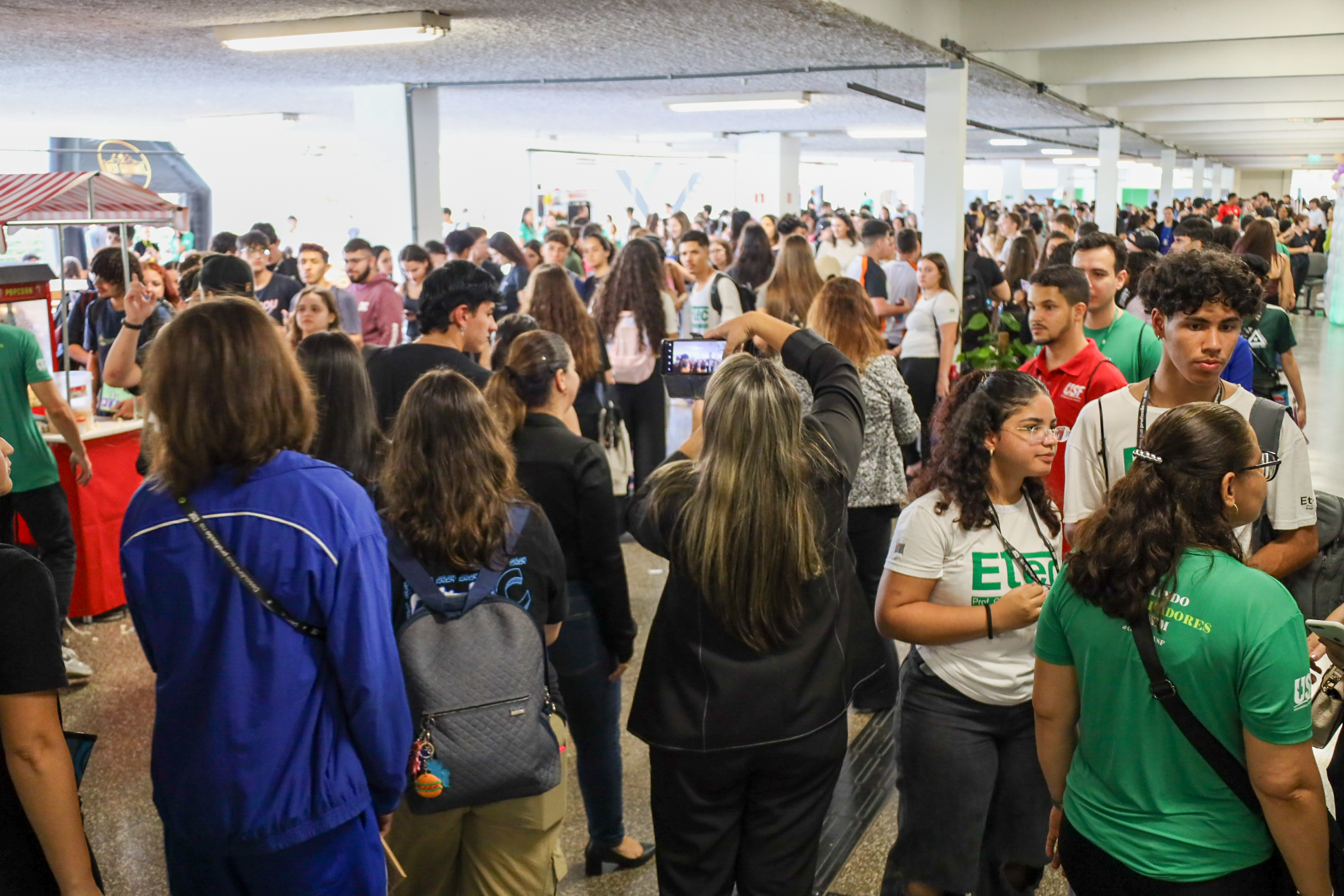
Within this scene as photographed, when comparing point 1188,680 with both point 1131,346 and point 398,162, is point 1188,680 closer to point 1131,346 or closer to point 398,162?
point 1131,346

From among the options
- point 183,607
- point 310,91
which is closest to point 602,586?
point 183,607

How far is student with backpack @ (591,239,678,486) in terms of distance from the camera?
5727 mm

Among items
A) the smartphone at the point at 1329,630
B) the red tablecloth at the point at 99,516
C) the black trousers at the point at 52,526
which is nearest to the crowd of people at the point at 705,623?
the smartphone at the point at 1329,630

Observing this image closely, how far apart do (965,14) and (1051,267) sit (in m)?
5.45

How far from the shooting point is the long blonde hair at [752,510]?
2.04m

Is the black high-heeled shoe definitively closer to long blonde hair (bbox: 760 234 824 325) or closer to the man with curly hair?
the man with curly hair

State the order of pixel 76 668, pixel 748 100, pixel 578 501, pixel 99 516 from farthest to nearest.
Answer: pixel 748 100, pixel 99 516, pixel 76 668, pixel 578 501

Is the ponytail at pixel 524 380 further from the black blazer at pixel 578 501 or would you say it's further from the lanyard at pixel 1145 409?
the lanyard at pixel 1145 409

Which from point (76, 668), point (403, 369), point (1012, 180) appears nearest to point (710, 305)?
point (403, 369)

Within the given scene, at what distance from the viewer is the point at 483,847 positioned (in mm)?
2186

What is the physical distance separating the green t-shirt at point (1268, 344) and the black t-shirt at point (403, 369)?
362 cm

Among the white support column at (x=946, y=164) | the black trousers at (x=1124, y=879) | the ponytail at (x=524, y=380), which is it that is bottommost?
the black trousers at (x=1124, y=879)

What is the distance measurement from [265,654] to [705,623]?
0.81 metres

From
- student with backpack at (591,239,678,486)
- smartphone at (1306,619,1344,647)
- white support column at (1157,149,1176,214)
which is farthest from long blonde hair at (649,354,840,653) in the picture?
white support column at (1157,149,1176,214)
